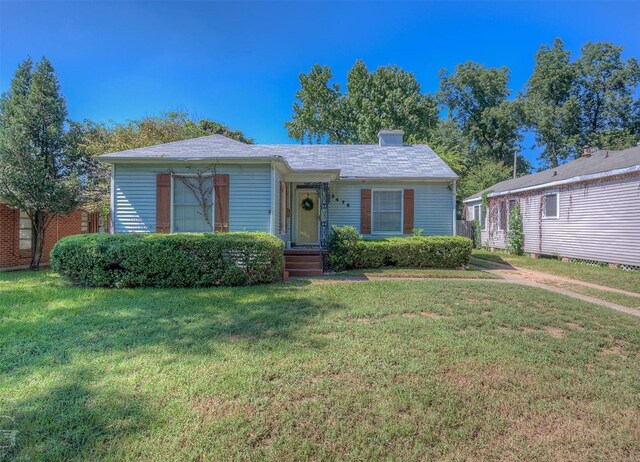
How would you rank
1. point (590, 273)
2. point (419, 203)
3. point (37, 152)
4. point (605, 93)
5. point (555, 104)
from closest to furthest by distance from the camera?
1. point (590, 273)
2. point (37, 152)
3. point (419, 203)
4. point (605, 93)
5. point (555, 104)

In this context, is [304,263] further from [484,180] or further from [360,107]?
[360,107]

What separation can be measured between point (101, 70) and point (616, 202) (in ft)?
58.1

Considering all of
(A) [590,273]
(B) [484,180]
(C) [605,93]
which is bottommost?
(A) [590,273]

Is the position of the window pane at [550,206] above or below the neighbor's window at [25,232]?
above

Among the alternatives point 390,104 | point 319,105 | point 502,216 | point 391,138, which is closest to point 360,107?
point 390,104

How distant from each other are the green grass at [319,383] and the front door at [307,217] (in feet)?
21.9

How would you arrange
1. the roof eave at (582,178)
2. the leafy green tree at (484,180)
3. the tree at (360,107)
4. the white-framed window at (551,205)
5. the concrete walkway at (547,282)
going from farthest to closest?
the tree at (360,107) → the leafy green tree at (484,180) → the white-framed window at (551,205) → the roof eave at (582,178) → the concrete walkway at (547,282)

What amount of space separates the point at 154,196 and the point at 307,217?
506 cm

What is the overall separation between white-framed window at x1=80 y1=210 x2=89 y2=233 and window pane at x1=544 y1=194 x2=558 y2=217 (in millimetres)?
19113

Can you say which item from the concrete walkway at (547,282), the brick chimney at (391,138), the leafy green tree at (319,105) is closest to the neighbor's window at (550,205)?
the concrete walkway at (547,282)

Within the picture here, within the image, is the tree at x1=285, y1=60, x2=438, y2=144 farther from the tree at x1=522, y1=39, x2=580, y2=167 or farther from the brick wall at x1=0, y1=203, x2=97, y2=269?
the brick wall at x1=0, y1=203, x2=97, y2=269

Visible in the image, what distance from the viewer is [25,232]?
36.7ft

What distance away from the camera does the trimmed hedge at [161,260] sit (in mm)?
6621

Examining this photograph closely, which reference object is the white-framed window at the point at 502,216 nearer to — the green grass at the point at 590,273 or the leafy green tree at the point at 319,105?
the green grass at the point at 590,273
